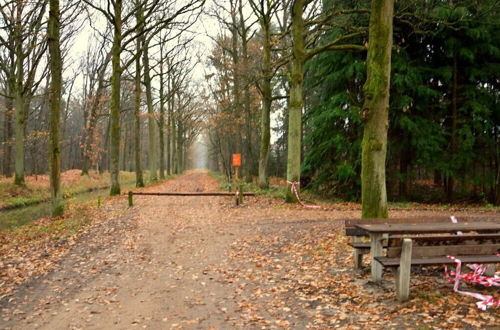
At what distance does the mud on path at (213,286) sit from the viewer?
545cm

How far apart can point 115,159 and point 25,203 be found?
5180 millimetres

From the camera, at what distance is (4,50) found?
23656 mm

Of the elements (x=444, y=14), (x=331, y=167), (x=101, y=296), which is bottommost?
(x=101, y=296)

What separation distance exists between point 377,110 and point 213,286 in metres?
5.27

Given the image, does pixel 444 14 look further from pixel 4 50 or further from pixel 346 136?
pixel 4 50

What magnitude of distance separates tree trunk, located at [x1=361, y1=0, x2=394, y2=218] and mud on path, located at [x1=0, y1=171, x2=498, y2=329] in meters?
1.32

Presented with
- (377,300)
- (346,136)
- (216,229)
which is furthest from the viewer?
(346,136)

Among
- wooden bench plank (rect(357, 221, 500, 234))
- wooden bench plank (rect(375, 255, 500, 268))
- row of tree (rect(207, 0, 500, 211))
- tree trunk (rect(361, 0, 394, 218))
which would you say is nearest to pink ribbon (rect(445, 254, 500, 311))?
wooden bench plank (rect(375, 255, 500, 268))

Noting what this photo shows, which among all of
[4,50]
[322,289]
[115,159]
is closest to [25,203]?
[115,159]

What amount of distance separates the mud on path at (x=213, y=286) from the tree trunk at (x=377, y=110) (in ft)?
4.33

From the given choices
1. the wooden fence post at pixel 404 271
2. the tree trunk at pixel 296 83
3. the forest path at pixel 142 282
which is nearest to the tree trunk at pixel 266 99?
the tree trunk at pixel 296 83

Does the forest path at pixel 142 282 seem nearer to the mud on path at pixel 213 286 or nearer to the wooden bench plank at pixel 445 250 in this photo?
the mud on path at pixel 213 286

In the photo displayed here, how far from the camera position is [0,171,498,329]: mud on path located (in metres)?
5.45

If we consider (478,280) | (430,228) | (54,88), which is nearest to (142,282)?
(430,228)
